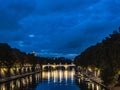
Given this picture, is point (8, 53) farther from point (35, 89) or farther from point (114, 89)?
point (114, 89)

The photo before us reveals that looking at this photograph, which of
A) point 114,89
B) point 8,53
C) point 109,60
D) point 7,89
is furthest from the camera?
point 8,53

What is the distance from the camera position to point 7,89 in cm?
6134

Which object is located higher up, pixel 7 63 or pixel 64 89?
pixel 7 63

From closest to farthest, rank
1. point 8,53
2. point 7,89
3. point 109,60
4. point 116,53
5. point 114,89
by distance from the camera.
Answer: point 114,89
point 116,53
point 109,60
point 7,89
point 8,53

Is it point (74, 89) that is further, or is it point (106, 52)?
point (74, 89)

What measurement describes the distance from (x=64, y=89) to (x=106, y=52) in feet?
37.5

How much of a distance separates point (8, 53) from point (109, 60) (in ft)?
163

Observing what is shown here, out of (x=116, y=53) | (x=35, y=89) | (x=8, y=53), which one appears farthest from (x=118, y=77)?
(x=8, y=53)

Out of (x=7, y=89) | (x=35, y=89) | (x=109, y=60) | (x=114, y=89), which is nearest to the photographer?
(x=114, y=89)

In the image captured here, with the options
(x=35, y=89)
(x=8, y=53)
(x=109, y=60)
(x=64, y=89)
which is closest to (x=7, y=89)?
(x=35, y=89)

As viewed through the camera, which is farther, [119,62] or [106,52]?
[106,52]

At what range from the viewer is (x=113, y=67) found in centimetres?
5319

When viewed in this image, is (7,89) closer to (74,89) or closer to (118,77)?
(74,89)

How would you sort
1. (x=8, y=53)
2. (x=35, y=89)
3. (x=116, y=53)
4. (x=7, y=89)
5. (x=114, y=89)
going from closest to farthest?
(x=114, y=89), (x=116, y=53), (x=7, y=89), (x=35, y=89), (x=8, y=53)
